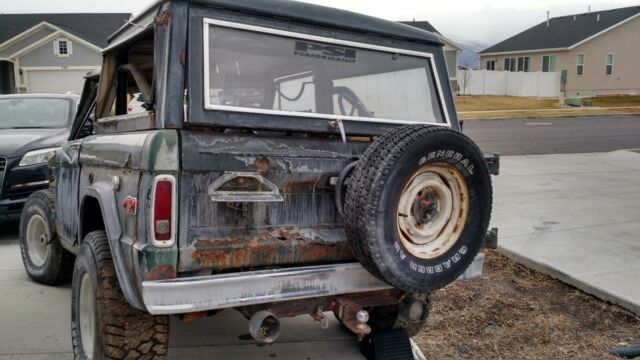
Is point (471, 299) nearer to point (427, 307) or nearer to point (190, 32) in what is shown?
point (427, 307)

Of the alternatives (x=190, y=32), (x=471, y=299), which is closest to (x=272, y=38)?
(x=190, y=32)

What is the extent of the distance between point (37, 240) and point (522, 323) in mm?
4100

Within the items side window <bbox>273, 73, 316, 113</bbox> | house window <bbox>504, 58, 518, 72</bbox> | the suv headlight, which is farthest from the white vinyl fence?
side window <bbox>273, 73, 316, 113</bbox>

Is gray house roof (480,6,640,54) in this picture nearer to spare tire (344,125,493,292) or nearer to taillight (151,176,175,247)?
spare tire (344,125,493,292)

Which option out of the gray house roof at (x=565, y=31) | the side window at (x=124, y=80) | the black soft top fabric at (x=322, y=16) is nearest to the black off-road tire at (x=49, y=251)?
the side window at (x=124, y=80)

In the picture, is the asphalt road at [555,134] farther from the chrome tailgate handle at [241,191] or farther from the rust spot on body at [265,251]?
the chrome tailgate handle at [241,191]

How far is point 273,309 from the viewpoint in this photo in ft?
10.2

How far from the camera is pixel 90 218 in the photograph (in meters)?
3.83

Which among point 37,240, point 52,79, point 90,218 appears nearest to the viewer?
point 90,218

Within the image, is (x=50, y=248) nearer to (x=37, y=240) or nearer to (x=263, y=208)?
(x=37, y=240)

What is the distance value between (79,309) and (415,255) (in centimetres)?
193

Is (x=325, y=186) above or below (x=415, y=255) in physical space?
above

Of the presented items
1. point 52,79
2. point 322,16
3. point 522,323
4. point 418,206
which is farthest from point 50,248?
point 52,79

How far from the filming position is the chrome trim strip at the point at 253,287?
107 inches
